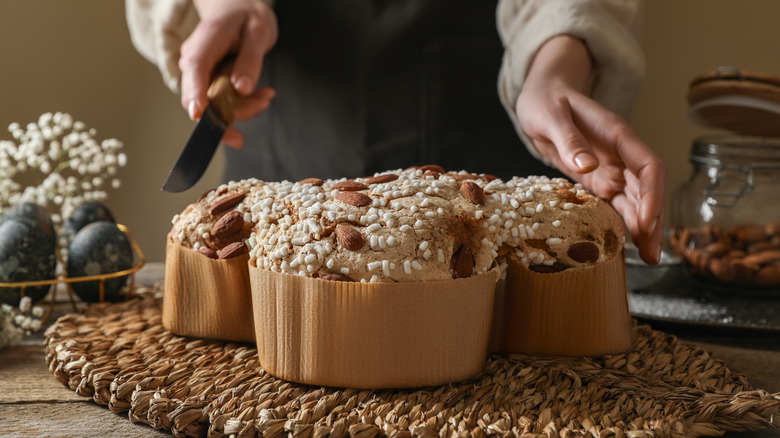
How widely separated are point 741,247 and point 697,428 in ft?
1.97

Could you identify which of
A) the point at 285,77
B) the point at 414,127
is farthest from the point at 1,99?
the point at 414,127

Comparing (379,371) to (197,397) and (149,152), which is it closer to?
(197,397)

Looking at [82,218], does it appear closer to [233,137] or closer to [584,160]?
[233,137]

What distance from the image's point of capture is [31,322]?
0.97 m

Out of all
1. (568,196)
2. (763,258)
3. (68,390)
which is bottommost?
(68,390)

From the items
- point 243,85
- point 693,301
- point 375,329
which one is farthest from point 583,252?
point 243,85

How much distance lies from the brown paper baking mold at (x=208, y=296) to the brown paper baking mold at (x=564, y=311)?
12.2 inches

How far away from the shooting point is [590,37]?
1.15 m

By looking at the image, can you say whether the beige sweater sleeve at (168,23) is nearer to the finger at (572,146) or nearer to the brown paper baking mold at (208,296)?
the brown paper baking mold at (208,296)

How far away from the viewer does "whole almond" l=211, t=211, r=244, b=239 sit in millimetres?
856

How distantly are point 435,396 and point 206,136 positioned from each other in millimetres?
503

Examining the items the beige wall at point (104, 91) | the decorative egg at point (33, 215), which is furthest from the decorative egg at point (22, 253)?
the beige wall at point (104, 91)

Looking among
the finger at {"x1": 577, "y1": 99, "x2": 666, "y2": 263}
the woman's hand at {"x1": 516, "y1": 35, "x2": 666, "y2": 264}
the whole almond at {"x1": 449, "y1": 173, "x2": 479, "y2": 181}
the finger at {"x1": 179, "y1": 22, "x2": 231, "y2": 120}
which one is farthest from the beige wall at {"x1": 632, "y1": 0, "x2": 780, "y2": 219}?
the finger at {"x1": 179, "y1": 22, "x2": 231, "y2": 120}

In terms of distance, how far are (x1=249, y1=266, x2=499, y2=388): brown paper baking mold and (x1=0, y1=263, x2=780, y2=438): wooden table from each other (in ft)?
0.53
